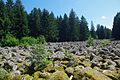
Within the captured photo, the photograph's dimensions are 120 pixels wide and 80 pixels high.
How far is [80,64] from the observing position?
47.4 feet

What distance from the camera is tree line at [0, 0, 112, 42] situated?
55.0 m

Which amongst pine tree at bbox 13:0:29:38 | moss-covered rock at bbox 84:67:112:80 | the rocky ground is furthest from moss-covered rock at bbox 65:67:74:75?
pine tree at bbox 13:0:29:38

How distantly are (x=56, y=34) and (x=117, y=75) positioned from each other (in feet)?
203

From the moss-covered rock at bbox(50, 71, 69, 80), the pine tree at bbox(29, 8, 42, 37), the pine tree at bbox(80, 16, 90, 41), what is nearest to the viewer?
the moss-covered rock at bbox(50, 71, 69, 80)

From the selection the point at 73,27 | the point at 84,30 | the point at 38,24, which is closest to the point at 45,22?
the point at 38,24

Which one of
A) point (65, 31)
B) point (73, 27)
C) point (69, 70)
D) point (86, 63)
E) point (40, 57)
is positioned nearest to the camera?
point (69, 70)

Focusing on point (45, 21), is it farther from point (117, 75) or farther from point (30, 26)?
point (117, 75)

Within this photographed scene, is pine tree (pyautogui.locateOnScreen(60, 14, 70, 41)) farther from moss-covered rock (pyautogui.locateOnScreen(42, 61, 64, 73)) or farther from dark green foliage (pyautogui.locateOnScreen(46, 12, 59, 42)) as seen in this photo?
moss-covered rock (pyautogui.locateOnScreen(42, 61, 64, 73))

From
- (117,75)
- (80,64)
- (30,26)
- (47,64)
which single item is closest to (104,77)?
(117,75)

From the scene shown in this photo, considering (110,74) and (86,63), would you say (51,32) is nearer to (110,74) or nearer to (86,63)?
(86,63)

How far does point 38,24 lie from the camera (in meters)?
70.6

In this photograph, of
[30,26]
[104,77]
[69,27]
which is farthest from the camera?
[69,27]

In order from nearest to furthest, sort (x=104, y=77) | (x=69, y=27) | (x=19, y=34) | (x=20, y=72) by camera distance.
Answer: (x=104, y=77) < (x=20, y=72) < (x=19, y=34) < (x=69, y=27)

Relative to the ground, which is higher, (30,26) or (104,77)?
(30,26)
